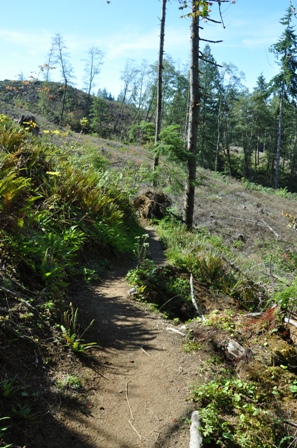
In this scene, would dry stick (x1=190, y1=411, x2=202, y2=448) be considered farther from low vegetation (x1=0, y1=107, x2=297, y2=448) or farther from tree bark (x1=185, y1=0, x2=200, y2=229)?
tree bark (x1=185, y1=0, x2=200, y2=229)

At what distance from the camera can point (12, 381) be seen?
2.81m

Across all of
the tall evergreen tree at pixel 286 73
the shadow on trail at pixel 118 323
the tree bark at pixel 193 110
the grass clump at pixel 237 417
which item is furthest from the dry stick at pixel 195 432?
the tall evergreen tree at pixel 286 73

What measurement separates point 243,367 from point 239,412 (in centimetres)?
→ 72

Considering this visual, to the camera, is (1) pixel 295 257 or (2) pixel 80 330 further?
(1) pixel 295 257

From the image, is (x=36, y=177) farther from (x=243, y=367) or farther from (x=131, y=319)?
(x=243, y=367)

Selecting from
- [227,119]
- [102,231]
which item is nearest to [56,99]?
[227,119]

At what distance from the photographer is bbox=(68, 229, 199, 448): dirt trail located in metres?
2.96

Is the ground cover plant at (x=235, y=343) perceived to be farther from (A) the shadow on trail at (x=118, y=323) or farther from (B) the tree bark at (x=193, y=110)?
(B) the tree bark at (x=193, y=110)

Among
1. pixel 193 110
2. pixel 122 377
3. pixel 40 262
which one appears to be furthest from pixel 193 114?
pixel 122 377

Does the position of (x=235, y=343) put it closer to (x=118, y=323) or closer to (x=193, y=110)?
(x=118, y=323)

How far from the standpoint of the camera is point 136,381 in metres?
3.61

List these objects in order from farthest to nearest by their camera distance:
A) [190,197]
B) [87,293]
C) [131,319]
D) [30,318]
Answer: [190,197]
[87,293]
[131,319]
[30,318]

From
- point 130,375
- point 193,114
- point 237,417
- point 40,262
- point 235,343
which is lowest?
point 237,417

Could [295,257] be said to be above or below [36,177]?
below
